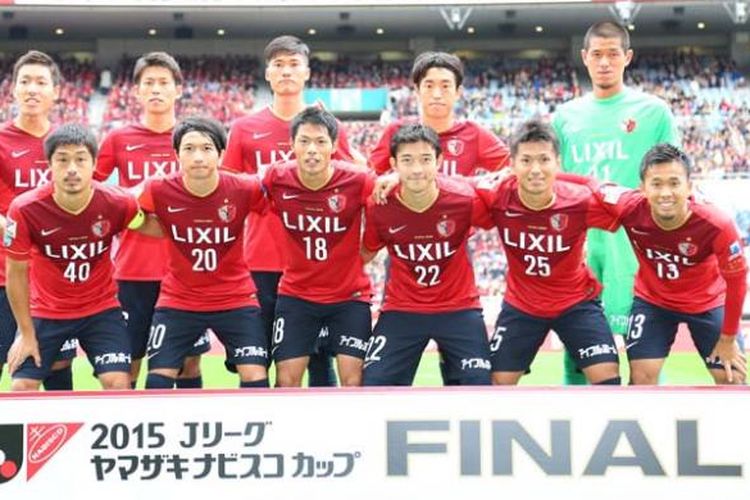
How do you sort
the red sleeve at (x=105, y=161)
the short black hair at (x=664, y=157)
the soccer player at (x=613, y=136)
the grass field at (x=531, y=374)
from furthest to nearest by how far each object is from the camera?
1. the grass field at (x=531, y=374)
2. the red sleeve at (x=105, y=161)
3. the soccer player at (x=613, y=136)
4. the short black hair at (x=664, y=157)

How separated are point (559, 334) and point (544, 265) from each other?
0.38 metres

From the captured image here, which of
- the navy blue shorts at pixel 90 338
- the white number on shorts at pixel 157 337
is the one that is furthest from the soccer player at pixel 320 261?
the navy blue shorts at pixel 90 338

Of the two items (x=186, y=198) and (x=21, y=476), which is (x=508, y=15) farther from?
(x=21, y=476)

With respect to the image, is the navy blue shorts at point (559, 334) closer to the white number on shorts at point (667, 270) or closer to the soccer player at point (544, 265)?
the soccer player at point (544, 265)

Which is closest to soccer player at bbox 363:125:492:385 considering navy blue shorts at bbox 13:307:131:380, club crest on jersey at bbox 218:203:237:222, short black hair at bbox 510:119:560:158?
short black hair at bbox 510:119:560:158

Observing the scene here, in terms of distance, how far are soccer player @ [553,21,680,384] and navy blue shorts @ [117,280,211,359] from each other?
2.25 m

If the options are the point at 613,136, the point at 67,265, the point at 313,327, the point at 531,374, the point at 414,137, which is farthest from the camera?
the point at 531,374

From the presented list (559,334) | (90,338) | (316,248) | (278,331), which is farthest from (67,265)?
(559,334)

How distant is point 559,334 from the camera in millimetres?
4766

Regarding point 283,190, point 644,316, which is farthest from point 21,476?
point 644,316

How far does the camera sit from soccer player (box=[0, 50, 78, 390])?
5141 mm

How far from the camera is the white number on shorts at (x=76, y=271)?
4.60 metres

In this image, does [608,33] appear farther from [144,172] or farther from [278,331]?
[144,172]

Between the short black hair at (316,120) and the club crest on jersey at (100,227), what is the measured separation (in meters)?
1.00
